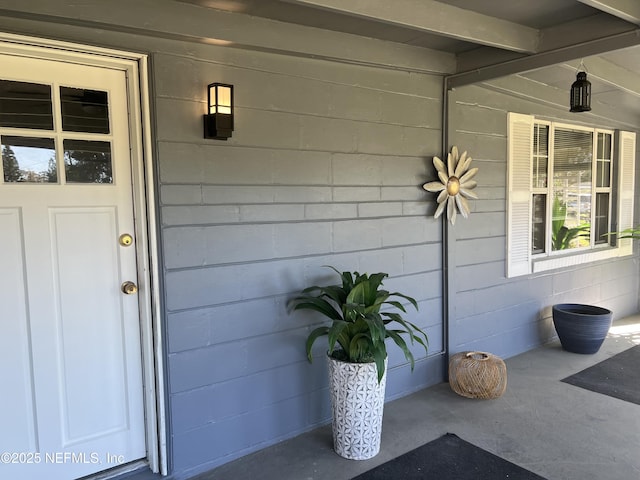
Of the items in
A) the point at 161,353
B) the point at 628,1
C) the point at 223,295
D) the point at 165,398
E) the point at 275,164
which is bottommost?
the point at 165,398

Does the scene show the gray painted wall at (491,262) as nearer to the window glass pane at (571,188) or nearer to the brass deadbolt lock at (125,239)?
the window glass pane at (571,188)

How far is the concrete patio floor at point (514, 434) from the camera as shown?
2.49 metres

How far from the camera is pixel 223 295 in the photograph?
2523mm

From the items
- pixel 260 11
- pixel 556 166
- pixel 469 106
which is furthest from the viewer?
pixel 556 166

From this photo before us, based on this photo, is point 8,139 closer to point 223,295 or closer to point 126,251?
point 126,251

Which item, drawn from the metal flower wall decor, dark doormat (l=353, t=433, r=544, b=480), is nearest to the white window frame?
the metal flower wall decor

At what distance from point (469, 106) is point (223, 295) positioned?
7.93 ft

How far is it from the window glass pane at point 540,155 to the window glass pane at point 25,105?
386 cm

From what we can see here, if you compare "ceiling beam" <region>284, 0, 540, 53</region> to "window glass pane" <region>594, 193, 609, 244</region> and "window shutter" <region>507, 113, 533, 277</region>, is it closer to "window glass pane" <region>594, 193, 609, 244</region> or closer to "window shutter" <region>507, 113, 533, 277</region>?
"window shutter" <region>507, 113, 533, 277</region>

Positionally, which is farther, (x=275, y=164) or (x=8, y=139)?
(x=275, y=164)

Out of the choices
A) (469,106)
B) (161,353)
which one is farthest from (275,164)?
(469,106)

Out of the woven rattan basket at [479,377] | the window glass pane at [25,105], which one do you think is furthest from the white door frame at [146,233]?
the woven rattan basket at [479,377]

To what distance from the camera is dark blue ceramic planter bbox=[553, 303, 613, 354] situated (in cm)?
411

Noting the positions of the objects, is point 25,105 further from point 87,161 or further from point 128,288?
point 128,288
